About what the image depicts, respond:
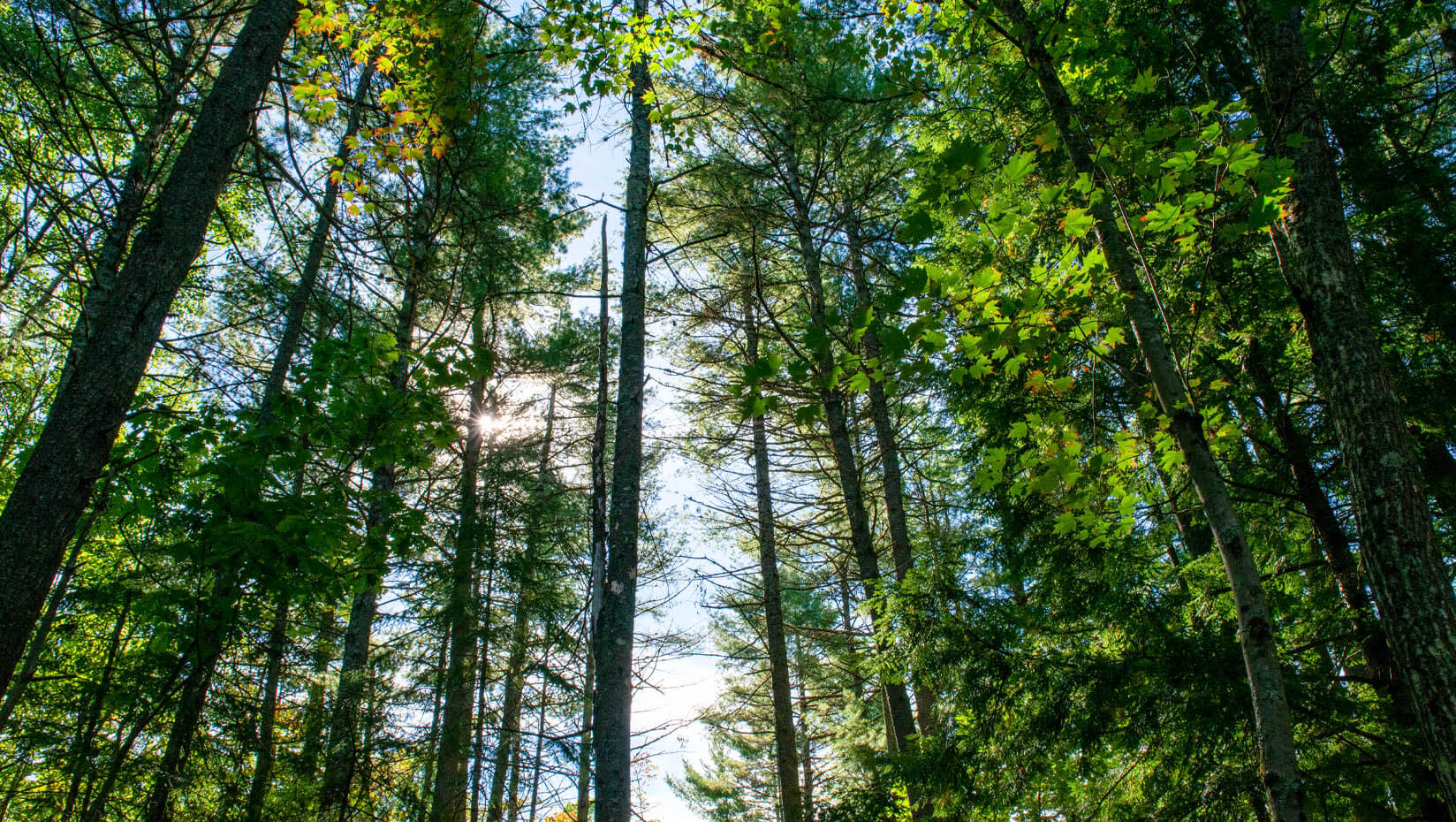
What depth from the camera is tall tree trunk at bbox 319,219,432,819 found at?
4512 millimetres

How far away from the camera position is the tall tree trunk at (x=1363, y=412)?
2.93 meters

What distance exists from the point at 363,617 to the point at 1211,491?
7.63 metres

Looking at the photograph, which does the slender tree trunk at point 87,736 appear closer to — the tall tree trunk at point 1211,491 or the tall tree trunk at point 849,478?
the tall tree trunk at point 849,478

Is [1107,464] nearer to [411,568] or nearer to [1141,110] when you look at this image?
[1141,110]

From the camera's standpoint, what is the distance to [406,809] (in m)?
6.01

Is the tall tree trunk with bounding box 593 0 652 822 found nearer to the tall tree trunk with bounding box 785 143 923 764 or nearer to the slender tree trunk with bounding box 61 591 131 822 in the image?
the tall tree trunk with bounding box 785 143 923 764

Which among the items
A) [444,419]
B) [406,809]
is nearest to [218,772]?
[406,809]

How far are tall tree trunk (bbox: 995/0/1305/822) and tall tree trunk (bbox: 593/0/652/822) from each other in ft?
8.52

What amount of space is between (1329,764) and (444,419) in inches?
239

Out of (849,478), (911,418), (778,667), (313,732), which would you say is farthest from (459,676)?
(911,418)

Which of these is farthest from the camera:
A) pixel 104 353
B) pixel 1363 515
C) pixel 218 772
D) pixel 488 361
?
pixel 218 772

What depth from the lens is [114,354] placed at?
2775mm

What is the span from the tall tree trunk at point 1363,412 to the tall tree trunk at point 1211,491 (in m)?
0.68

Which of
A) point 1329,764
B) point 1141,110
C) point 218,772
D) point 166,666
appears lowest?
point 1329,764
